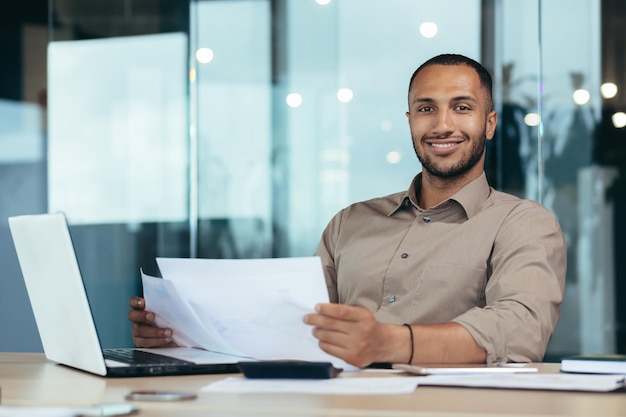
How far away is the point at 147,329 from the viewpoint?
194 centimetres

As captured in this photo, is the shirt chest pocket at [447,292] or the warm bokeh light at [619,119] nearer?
the shirt chest pocket at [447,292]

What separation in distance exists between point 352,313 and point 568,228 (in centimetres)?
286

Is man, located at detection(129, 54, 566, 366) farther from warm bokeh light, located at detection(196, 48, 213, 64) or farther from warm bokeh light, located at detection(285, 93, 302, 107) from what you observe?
warm bokeh light, located at detection(196, 48, 213, 64)

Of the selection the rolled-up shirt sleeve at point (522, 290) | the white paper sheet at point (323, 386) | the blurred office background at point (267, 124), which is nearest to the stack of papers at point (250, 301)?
the white paper sheet at point (323, 386)

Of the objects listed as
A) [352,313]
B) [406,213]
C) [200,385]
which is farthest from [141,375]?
[406,213]

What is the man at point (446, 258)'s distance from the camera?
5.69 ft

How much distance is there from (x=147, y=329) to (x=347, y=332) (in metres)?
0.56

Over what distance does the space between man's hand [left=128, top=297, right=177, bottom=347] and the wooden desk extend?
1.39ft

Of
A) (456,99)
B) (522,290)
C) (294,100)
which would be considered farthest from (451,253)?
(294,100)

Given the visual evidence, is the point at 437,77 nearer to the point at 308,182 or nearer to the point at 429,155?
the point at 429,155

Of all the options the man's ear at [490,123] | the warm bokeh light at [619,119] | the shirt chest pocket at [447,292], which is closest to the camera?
the shirt chest pocket at [447,292]

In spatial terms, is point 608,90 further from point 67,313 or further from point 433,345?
point 67,313

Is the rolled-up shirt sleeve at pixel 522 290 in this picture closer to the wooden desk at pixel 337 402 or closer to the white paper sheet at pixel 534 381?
the white paper sheet at pixel 534 381

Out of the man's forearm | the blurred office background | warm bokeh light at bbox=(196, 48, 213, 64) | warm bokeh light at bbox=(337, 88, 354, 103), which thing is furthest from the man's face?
warm bokeh light at bbox=(196, 48, 213, 64)
